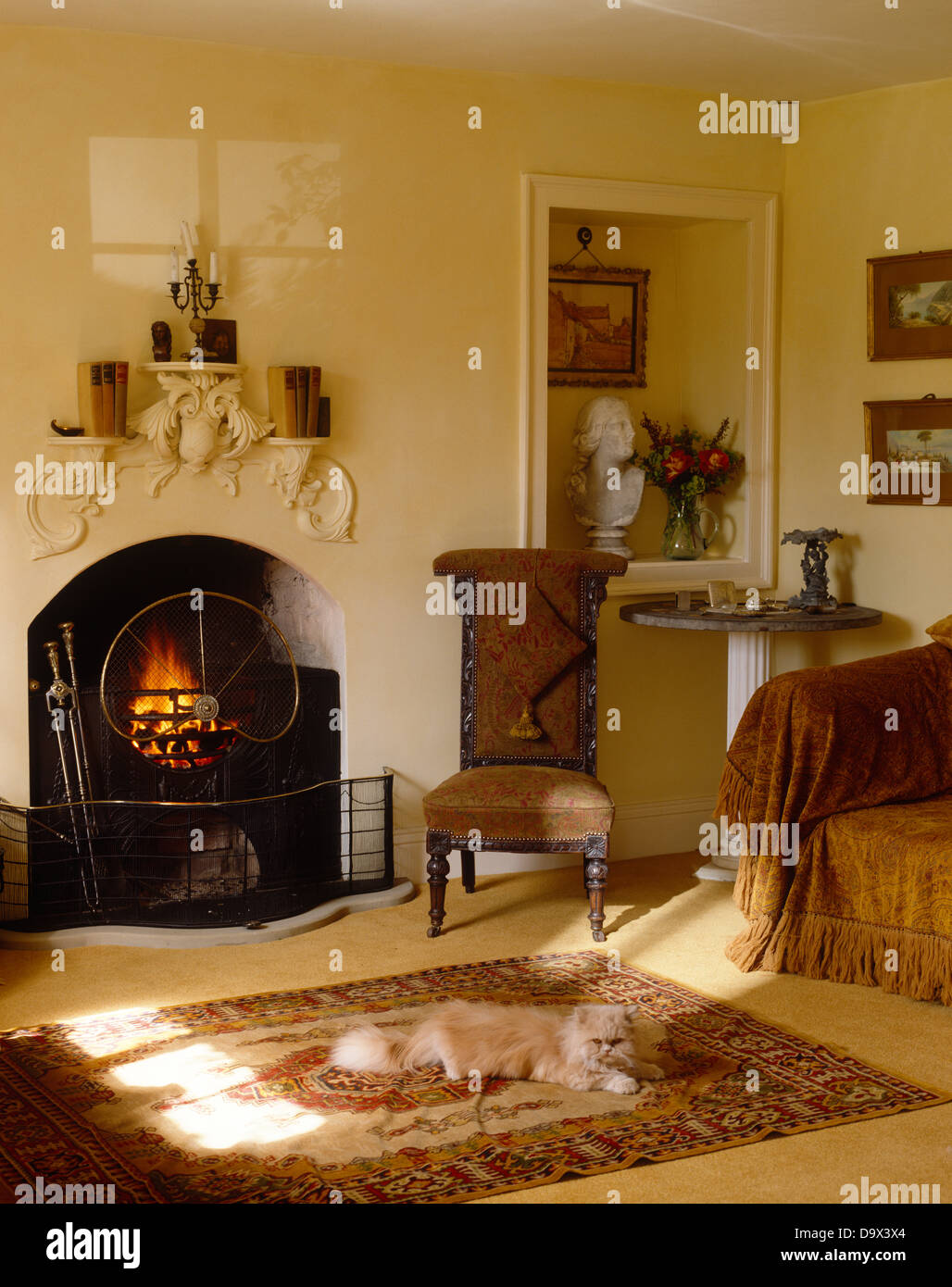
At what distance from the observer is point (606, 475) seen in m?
5.37

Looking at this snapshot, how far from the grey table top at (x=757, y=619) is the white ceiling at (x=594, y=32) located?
183cm

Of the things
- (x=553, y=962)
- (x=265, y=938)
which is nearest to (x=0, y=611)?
(x=265, y=938)

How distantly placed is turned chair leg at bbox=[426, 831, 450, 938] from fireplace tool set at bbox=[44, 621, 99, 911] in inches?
41.9

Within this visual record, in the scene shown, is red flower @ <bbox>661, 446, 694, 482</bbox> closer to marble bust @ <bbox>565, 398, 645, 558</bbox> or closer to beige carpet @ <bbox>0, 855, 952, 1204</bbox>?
marble bust @ <bbox>565, 398, 645, 558</bbox>

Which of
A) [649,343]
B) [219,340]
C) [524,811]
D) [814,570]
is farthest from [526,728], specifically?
[649,343]

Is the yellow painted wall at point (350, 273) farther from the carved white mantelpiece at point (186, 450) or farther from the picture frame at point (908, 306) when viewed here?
the picture frame at point (908, 306)

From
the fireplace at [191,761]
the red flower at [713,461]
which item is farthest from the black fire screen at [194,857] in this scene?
the red flower at [713,461]

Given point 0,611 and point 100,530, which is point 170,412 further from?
point 0,611

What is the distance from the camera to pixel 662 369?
18.7 ft

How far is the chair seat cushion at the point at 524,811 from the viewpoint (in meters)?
4.33

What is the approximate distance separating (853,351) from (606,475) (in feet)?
3.31

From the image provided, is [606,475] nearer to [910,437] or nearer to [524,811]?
[910,437]

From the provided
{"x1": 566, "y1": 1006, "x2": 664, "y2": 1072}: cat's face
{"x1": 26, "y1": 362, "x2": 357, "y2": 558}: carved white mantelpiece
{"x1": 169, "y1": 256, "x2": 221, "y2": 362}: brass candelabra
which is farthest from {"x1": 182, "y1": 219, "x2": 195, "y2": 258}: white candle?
{"x1": 566, "y1": 1006, "x2": 664, "y2": 1072}: cat's face
